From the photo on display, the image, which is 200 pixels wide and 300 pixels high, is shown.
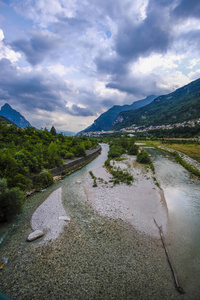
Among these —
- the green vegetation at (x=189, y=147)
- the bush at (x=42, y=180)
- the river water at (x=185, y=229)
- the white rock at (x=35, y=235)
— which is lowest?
the green vegetation at (x=189, y=147)

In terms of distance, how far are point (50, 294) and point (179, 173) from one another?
2783cm

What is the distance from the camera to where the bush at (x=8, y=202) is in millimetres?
11530

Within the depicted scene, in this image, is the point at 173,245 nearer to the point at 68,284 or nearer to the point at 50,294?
the point at 68,284

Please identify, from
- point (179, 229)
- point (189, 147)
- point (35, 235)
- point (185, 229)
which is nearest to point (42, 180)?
point (35, 235)

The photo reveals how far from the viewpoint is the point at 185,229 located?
37.7 feet

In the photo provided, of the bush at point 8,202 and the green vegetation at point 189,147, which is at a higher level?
the bush at point 8,202

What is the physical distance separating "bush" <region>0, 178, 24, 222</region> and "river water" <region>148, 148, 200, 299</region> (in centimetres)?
1269

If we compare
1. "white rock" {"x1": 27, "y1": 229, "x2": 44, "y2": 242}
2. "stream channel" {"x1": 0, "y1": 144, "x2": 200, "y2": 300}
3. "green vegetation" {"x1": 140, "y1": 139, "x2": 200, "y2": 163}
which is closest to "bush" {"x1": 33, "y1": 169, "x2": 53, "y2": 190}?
"stream channel" {"x1": 0, "y1": 144, "x2": 200, "y2": 300}

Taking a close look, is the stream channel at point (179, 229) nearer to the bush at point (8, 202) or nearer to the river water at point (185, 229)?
the river water at point (185, 229)

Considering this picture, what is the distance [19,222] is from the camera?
12461 millimetres

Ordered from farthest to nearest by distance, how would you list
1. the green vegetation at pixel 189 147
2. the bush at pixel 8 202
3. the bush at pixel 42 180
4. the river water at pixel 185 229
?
the green vegetation at pixel 189 147 < the bush at pixel 42 180 < the bush at pixel 8 202 < the river water at pixel 185 229

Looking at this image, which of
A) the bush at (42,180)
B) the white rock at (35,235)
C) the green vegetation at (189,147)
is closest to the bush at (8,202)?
the white rock at (35,235)

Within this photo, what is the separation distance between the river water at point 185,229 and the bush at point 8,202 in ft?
41.6

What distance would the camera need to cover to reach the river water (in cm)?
768
